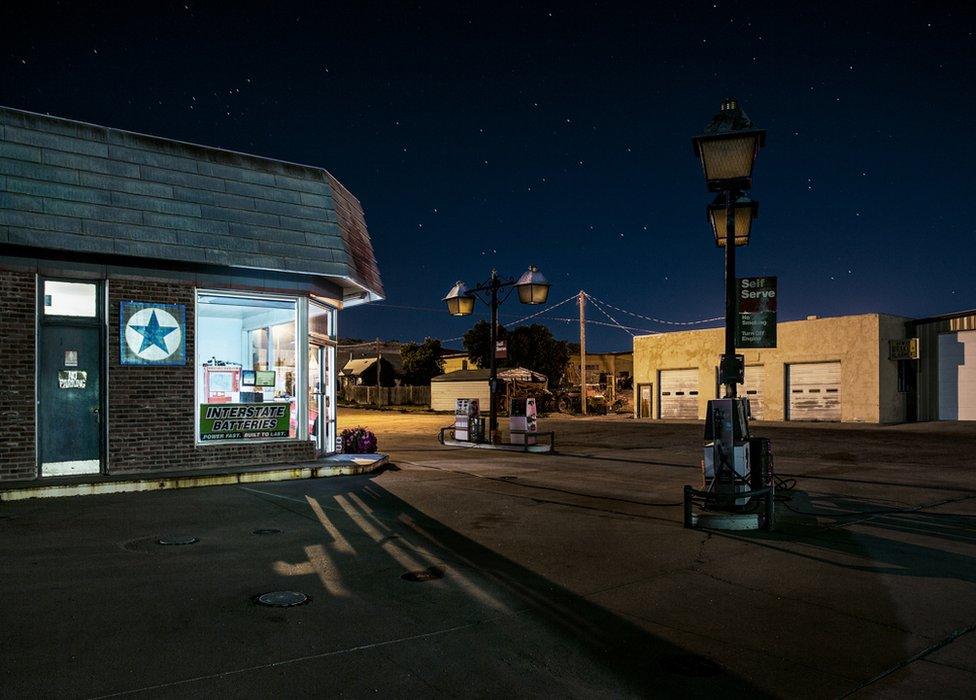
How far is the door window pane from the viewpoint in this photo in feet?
35.9

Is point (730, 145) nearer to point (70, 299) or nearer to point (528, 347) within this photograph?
point (70, 299)

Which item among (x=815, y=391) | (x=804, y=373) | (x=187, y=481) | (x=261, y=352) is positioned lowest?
(x=187, y=481)

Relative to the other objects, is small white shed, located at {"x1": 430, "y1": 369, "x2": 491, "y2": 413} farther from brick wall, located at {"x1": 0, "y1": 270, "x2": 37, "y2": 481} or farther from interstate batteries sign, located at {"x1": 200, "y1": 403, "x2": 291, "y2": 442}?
brick wall, located at {"x1": 0, "y1": 270, "x2": 37, "y2": 481}

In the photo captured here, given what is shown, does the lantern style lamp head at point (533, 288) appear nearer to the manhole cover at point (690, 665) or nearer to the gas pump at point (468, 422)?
the gas pump at point (468, 422)

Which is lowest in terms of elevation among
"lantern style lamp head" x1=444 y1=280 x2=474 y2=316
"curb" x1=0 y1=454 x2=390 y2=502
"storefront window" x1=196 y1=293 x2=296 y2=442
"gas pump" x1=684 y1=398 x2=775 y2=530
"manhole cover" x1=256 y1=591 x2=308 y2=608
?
"curb" x1=0 y1=454 x2=390 y2=502

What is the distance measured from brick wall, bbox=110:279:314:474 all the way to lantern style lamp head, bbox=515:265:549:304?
30.0 feet

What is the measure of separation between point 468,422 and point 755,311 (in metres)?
12.5

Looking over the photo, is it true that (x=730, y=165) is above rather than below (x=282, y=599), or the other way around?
above

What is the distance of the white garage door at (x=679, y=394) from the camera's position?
3669 cm

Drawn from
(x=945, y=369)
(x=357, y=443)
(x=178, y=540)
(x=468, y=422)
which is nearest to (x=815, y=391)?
(x=945, y=369)

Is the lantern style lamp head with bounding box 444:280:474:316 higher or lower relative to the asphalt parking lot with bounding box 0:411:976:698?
higher

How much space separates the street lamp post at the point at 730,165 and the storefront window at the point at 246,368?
8.38 metres

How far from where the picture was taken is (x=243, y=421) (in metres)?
12.5

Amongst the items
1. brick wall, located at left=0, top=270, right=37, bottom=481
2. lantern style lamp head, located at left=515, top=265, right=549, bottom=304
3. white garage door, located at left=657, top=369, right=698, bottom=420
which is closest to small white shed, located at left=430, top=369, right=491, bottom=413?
white garage door, located at left=657, top=369, right=698, bottom=420
